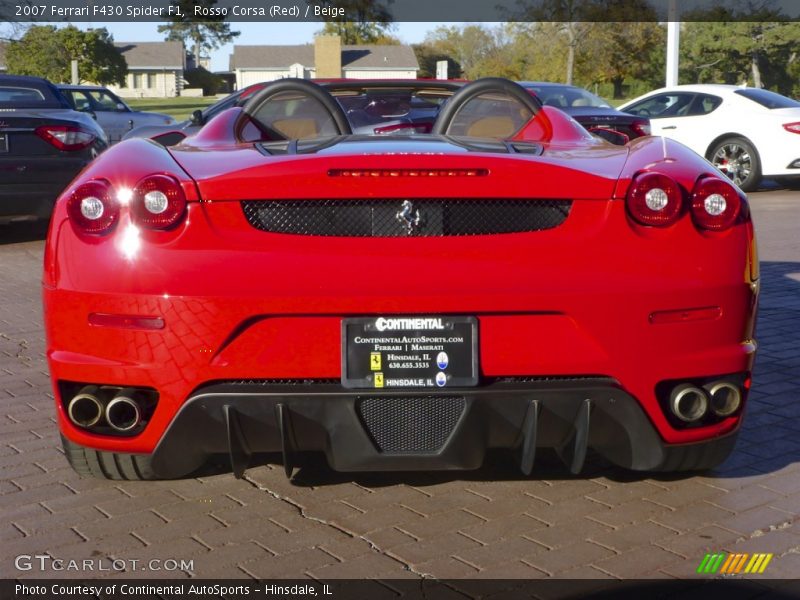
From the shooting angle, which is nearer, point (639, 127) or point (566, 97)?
point (639, 127)

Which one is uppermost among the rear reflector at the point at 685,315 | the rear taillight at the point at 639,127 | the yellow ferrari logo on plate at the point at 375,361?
the rear taillight at the point at 639,127

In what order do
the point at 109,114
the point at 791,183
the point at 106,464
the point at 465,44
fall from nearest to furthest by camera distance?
the point at 106,464 → the point at 791,183 → the point at 109,114 → the point at 465,44

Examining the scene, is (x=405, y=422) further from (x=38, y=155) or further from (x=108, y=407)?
(x=38, y=155)

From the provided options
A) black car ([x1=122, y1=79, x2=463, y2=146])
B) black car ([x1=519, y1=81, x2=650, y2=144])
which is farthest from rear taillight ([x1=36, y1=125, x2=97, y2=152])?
black car ([x1=519, y1=81, x2=650, y2=144])

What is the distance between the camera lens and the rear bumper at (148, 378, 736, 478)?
3236 mm

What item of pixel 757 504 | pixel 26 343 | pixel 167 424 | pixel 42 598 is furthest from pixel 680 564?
pixel 26 343

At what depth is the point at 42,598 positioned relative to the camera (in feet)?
10.1

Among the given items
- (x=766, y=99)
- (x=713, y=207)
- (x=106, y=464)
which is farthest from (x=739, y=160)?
(x=106, y=464)

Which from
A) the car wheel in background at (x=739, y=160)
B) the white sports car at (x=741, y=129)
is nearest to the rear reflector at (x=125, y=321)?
the white sports car at (x=741, y=129)

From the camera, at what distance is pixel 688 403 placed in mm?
3447

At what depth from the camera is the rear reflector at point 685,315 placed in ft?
10.9

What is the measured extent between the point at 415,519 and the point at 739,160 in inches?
539

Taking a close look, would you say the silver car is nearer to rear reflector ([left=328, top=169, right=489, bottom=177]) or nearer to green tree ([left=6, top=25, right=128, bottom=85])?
rear reflector ([left=328, top=169, right=489, bottom=177])

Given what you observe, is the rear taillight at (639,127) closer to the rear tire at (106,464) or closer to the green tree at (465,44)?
the rear tire at (106,464)
